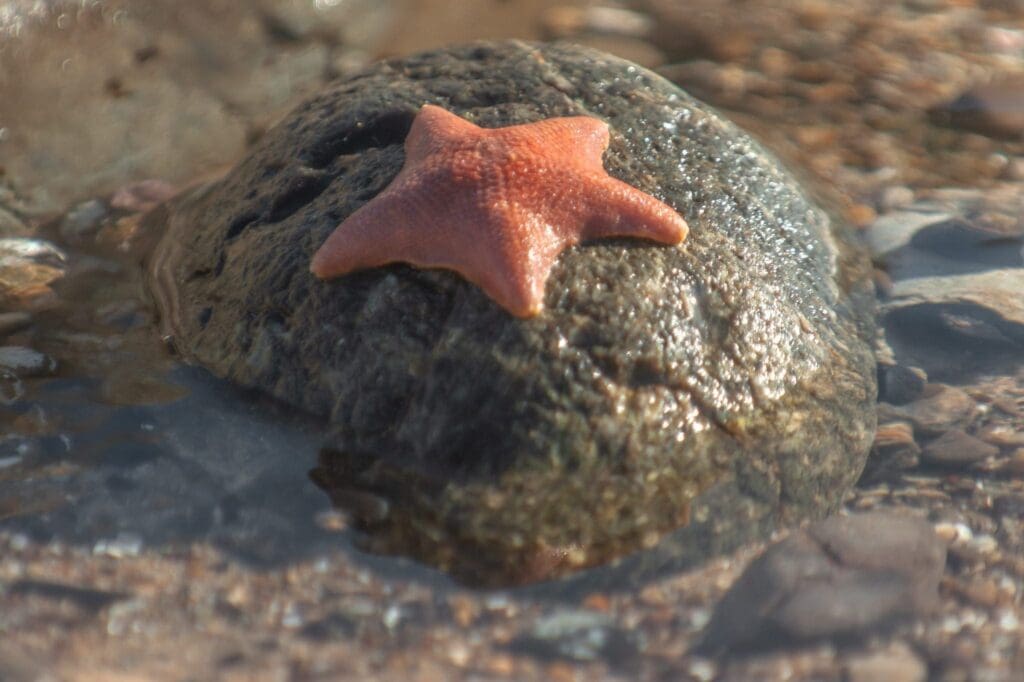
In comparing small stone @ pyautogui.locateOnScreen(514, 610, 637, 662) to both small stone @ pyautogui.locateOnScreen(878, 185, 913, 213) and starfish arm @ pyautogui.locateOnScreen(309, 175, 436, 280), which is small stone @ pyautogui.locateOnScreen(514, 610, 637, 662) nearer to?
starfish arm @ pyautogui.locateOnScreen(309, 175, 436, 280)

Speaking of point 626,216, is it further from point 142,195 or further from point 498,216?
point 142,195

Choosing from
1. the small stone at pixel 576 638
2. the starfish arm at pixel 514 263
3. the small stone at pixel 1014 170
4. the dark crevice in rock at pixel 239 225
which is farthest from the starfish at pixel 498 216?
the small stone at pixel 1014 170

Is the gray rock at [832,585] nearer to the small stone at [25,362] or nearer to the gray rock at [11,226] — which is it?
the small stone at [25,362]

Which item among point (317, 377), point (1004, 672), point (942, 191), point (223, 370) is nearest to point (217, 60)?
point (223, 370)

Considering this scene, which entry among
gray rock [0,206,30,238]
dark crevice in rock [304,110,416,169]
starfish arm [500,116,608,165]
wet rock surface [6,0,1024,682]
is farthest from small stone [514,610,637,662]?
gray rock [0,206,30,238]

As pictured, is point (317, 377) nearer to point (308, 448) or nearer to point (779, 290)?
point (308, 448)
